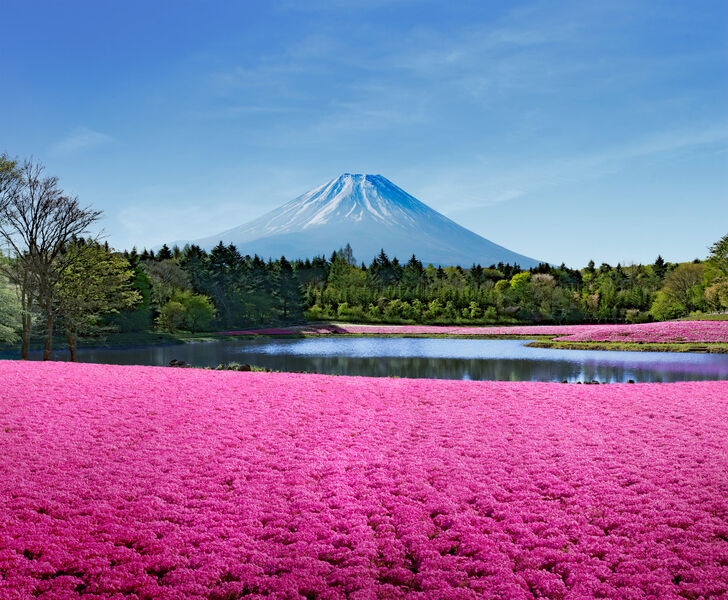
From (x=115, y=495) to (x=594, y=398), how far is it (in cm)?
1352

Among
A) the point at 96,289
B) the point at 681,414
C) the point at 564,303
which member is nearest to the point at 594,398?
the point at 681,414

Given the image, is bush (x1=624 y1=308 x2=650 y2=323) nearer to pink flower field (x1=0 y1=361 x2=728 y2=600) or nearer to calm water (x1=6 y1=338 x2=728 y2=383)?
calm water (x1=6 y1=338 x2=728 y2=383)

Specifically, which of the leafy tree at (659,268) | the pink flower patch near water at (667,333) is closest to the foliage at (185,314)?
the pink flower patch near water at (667,333)

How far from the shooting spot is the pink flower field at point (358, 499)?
5879mm

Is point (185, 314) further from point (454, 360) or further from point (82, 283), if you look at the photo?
point (454, 360)

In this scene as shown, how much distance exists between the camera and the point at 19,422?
12000mm

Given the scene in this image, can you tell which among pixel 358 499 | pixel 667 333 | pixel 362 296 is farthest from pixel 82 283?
pixel 362 296

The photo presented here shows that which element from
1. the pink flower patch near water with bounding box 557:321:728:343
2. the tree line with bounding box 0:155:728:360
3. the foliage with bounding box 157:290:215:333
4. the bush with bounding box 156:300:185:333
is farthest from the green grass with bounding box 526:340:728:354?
the bush with bounding box 156:300:185:333

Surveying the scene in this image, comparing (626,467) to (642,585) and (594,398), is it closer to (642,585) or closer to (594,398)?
(642,585)

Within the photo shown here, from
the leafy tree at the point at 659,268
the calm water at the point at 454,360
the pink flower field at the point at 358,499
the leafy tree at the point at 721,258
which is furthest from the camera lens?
the leafy tree at the point at 659,268

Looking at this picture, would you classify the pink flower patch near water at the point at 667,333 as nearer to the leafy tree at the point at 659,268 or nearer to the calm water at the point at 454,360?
the calm water at the point at 454,360

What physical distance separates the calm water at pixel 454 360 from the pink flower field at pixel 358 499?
1206 centimetres

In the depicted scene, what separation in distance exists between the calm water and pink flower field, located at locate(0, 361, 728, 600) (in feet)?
39.6

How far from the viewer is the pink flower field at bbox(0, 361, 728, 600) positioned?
5.88 metres
